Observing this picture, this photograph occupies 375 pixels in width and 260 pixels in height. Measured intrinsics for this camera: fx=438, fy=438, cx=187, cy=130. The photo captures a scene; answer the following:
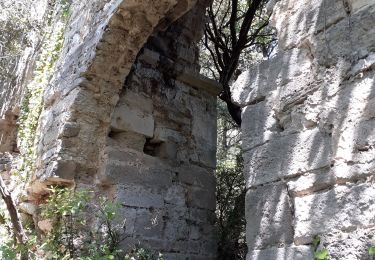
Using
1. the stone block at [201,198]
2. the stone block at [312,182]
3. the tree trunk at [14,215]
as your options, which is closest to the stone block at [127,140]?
the stone block at [201,198]

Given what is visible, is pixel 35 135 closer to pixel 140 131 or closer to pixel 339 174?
pixel 140 131

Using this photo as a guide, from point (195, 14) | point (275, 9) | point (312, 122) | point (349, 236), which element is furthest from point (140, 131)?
point (349, 236)

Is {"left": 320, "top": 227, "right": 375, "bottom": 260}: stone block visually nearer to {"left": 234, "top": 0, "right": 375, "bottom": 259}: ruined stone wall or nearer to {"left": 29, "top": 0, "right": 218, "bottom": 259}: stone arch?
{"left": 234, "top": 0, "right": 375, "bottom": 259}: ruined stone wall

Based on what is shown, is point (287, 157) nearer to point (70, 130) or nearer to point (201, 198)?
point (70, 130)

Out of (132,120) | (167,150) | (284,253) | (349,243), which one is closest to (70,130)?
(132,120)

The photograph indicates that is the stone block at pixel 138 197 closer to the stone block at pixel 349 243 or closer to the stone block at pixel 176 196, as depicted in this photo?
the stone block at pixel 176 196

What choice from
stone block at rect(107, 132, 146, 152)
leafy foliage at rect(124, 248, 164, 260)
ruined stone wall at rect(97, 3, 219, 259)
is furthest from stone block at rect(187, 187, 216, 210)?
leafy foliage at rect(124, 248, 164, 260)

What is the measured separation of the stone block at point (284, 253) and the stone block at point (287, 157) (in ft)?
0.89

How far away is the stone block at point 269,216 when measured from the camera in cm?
167

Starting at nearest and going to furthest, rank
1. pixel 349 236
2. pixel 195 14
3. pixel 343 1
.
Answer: pixel 349 236, pixel 343 1, pixel 195 14

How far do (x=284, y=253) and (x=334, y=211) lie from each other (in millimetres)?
269

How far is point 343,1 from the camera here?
170 centimetres

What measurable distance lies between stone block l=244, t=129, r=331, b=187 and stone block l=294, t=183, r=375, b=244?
116mm

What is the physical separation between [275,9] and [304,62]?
14.3 inches
